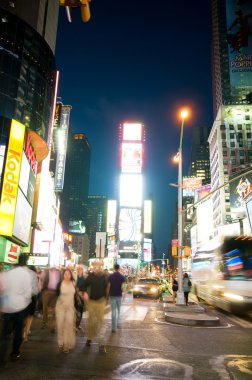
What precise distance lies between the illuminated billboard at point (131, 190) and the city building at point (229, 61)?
4922 cm

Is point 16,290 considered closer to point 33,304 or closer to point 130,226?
point 33,304

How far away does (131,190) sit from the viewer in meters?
83.4

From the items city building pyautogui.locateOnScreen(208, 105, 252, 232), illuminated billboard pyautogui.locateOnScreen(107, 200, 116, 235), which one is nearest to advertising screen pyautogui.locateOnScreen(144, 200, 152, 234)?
illuminated billboard pyautogui.locateOnScreen(107, 200, 116, 235)

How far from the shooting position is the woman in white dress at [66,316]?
707 cm

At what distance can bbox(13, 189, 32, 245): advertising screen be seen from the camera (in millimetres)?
27623

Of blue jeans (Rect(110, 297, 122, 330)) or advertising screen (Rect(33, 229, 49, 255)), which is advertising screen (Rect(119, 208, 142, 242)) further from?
blue jeans (Rect(110, 297, 122, 330))

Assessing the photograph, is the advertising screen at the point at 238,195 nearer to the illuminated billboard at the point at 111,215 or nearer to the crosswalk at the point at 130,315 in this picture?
the illuminated billboard at the point at 111,215

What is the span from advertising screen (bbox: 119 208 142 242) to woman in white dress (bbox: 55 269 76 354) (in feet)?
261

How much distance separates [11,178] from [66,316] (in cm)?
2132

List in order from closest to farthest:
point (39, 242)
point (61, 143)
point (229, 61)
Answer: point (39, 242) < point (61, 143) < point (229, 61)

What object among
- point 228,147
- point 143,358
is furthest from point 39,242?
point 228,147

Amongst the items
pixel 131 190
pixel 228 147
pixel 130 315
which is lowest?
pixel 130 315

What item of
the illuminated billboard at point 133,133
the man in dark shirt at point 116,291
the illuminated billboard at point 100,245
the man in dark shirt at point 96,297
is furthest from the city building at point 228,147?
the man in dark shirt at point 96,297

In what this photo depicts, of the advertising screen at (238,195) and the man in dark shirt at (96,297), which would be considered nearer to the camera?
the man in dark shirt at (96,297)
